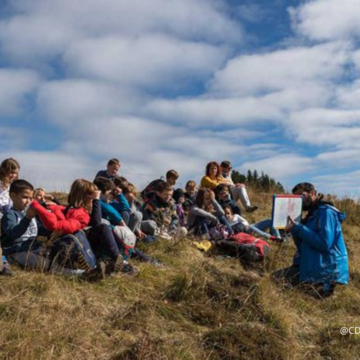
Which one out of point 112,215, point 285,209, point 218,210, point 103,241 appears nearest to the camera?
point 103,241

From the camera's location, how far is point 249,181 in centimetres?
1492

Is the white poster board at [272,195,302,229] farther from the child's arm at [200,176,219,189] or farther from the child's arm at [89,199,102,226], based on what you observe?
the child's arm at [200,176,219,189]

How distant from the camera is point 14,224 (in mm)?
5211

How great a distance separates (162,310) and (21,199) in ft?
7.13

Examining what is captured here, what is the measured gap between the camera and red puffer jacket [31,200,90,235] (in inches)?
196

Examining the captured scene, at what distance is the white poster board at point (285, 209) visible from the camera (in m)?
6.42

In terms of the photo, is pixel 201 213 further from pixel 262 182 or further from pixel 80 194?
pixel 262 182

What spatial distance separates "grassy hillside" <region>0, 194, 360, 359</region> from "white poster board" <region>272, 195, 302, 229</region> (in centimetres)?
108

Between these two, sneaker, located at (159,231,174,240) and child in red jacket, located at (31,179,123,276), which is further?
sneaker, located at (159,231,174,240)

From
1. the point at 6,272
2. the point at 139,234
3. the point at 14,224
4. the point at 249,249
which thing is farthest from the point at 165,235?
the point at 6,272

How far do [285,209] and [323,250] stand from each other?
0.83 meters

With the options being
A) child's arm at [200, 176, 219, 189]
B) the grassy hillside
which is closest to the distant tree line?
child's arm at [200, 176, 219, 189]

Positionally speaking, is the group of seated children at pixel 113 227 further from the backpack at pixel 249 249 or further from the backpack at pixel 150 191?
the backpack at pixel 249 249

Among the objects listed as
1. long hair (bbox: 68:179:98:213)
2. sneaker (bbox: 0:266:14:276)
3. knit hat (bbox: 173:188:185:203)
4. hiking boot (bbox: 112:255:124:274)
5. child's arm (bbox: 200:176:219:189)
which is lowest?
sneaker (bbox: 0:266:14:276)
